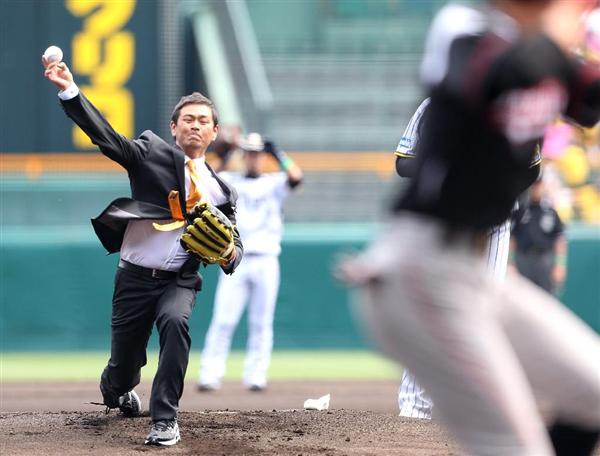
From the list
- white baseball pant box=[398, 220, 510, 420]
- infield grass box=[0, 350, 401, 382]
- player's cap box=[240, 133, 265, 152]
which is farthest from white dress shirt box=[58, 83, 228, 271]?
infield grass box=[0, 350, 401, 382]

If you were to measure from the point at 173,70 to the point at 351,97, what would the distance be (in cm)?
302

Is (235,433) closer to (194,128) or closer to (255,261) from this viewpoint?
(194,128)

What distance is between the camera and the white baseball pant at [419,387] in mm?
6215

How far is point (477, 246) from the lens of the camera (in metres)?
3.09

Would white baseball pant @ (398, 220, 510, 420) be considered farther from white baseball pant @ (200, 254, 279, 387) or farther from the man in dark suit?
white baseball pant @ (200, 254, 279, 387)

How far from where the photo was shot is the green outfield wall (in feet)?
41.2

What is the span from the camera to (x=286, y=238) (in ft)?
42.9

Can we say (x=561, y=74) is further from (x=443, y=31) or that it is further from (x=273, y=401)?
(x=273, y=401)

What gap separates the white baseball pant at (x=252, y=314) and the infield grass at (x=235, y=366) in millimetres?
860

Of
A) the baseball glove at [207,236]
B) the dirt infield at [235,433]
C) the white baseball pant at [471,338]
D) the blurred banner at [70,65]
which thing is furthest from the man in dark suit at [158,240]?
the blurred banner at [70,65]

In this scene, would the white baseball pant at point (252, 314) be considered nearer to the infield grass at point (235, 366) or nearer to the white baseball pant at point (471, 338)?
the infield grass at point (235, 366)

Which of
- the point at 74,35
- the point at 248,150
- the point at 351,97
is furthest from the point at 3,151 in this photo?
the point at 248,150

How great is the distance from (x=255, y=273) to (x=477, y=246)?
7.29 meters

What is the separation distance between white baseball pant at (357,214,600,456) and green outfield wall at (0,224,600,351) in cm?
963
